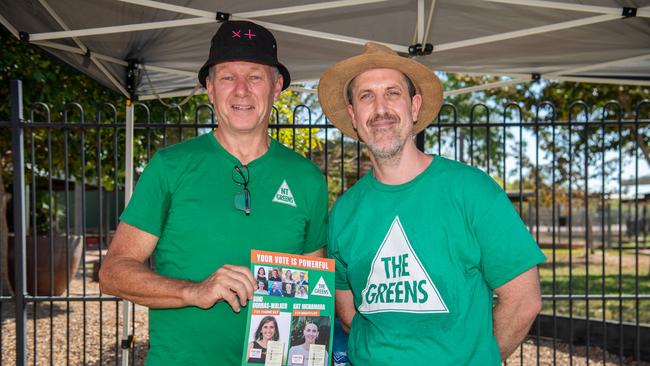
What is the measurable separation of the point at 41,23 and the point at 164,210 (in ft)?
11.2

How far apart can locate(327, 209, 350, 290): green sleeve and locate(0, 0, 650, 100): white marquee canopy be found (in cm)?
228

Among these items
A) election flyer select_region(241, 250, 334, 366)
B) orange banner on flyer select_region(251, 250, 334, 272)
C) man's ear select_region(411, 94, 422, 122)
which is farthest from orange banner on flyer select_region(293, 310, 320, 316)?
man's ear select_region(411, 94, 422, 122)

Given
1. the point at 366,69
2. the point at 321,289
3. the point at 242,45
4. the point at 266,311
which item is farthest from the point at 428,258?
the point at 242,45

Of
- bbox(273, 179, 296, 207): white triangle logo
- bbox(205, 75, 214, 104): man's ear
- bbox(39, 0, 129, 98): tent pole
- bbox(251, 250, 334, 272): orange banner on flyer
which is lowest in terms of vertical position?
bbox(251, 250, 334, 272): orange banner on flyer

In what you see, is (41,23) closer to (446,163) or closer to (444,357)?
(446,163)

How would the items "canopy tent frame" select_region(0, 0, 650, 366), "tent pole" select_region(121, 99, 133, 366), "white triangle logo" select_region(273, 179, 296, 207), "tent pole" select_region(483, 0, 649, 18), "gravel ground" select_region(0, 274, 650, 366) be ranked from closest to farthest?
"white triangle logo" select_region(273, 179, 296, 207), "tent pole" select_region(483, 0, 649, 18), "canopy tent frame" select_region(0, 0, 650, 366), "tent pole" select_region(121, 99, 133, 366), "gravel ground" select_region(0, 274, 650, 366)

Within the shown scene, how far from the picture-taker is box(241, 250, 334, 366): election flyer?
204 centimetres

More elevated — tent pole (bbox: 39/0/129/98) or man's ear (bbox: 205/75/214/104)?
tent pole (bbox: 39/0/129/98)

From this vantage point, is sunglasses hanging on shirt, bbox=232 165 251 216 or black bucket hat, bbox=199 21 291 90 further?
black bucket hat, bbox=199 21 291 90

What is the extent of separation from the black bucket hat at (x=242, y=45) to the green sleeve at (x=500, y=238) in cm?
104

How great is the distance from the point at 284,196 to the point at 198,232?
1.24 ft

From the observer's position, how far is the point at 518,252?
2.13 metres

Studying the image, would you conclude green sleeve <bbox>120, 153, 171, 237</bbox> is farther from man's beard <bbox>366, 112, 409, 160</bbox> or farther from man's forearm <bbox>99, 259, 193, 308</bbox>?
man's beard <bbox>366, 112, 409, 160</bbox>

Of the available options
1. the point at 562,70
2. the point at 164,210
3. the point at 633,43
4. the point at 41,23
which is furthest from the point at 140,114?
the point at 164,210
